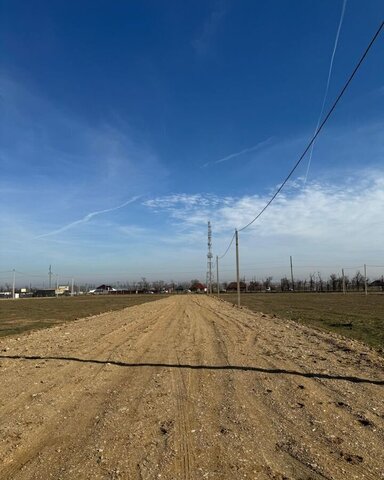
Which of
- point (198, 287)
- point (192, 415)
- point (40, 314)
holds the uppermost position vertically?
point (198, 287)

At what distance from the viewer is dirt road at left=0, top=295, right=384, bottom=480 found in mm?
4750

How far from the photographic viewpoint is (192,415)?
257 inches

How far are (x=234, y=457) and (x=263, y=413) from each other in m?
1.73

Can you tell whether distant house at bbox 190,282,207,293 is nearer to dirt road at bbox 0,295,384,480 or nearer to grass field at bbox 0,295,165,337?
grass field at bbox 0,295,165,337

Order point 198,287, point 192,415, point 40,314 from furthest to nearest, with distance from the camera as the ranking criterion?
point 198,287, point 40,314, point 192,415

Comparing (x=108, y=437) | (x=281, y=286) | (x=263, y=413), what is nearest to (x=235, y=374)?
(x=263, y=413)

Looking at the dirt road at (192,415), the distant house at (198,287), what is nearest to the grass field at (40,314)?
the dirt road at (192,415)

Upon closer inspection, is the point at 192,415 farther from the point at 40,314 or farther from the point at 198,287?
the point at 198,287

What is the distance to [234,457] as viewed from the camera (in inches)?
194

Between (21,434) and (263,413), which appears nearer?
(21,434)

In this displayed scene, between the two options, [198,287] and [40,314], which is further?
[198,287]

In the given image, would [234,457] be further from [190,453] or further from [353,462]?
[353,462]

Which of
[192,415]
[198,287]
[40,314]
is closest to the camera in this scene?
[192,415]

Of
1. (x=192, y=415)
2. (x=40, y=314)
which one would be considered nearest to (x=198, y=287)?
(x=40, y=314)
